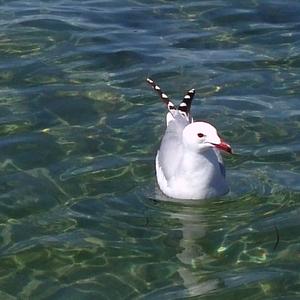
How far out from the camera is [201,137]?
926 centimetres

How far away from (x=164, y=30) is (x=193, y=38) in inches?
19.7

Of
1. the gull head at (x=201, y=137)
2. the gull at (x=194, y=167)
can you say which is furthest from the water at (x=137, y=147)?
the gull head at (x=201, y=137)

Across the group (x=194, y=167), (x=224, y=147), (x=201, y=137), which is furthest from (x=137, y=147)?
(x=224, y=147)

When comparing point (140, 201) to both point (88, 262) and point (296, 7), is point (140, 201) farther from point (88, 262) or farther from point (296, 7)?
point (296, 7)

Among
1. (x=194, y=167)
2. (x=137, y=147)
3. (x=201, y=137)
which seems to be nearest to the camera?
(x=201, y=137)

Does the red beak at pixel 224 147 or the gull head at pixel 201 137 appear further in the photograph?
the gull head at pixel 201 137

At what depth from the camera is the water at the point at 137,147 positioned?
8422 mm

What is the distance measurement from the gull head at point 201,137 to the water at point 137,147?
52 cm

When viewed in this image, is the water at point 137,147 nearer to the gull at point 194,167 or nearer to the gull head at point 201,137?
the gull at point 194,167

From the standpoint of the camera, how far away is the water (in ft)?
27.6

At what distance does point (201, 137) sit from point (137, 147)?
141 centimetres

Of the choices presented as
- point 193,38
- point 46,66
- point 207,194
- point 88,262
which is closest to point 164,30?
point 193,38

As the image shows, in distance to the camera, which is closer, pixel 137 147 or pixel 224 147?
pixel 224 147

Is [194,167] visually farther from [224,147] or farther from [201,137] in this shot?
[224,147]
